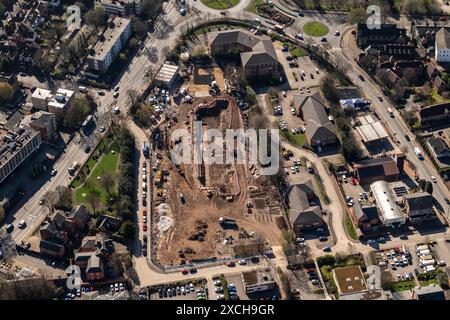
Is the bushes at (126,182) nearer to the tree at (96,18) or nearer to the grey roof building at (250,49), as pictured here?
the grey roof building at (250,49)

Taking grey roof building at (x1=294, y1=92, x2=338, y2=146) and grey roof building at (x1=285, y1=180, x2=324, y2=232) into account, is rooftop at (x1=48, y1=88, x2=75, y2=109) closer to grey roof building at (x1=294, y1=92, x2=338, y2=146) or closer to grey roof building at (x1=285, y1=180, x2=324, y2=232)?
grey roof building at (x1=294, y1=92, x2=338, y2=146)

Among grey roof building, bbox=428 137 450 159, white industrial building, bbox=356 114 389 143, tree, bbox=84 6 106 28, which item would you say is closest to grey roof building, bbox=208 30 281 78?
white industrial building, bbox=356 114 389 143

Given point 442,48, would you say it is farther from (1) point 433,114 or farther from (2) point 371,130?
(2) point 371,130

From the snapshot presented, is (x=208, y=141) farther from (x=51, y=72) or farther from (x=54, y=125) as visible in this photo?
(x=51, y=72)

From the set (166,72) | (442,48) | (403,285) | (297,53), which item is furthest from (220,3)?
(403,285)

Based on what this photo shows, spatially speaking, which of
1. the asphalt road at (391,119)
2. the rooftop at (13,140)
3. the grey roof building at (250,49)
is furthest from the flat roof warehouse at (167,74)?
the asphalt road at (391,119)
